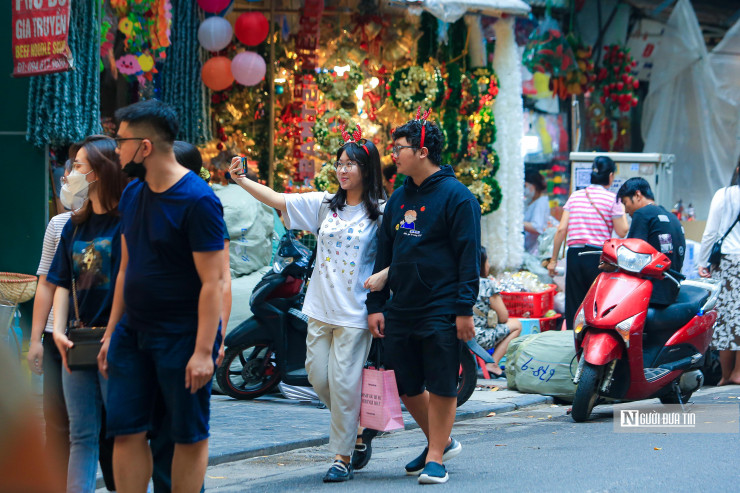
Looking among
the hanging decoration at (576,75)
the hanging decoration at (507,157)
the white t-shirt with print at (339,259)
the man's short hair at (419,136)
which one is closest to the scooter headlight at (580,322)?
the white t-shirt with print at (339,259)

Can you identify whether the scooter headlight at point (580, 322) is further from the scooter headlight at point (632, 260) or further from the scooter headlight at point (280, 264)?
the scooter headlight at point (280, 264)

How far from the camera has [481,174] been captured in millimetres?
12344

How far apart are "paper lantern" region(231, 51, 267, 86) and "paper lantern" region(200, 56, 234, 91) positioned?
0.44ft

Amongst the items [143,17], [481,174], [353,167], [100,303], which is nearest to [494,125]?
[481,174]

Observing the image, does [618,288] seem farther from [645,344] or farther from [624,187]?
[624,187]

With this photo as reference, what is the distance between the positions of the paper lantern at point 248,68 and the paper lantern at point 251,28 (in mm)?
171

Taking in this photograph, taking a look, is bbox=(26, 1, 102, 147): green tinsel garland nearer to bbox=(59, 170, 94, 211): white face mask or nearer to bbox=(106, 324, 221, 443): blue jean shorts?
bbox=(59, 170, 94, 211): white face mask

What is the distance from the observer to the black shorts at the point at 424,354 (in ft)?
17.5

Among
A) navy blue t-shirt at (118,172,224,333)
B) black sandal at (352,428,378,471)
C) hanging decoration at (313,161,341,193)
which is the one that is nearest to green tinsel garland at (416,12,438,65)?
hanging decoration at (313,161,341,193)

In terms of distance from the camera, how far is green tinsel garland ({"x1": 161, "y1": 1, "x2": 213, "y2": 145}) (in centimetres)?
1095

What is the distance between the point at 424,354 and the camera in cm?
545

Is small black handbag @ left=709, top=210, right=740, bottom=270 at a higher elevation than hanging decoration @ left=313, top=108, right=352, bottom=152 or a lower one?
lower

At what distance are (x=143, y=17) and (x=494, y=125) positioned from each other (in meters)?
4.57

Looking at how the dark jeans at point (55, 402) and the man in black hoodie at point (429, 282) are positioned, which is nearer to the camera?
the dark jeans at point (55, 402)
